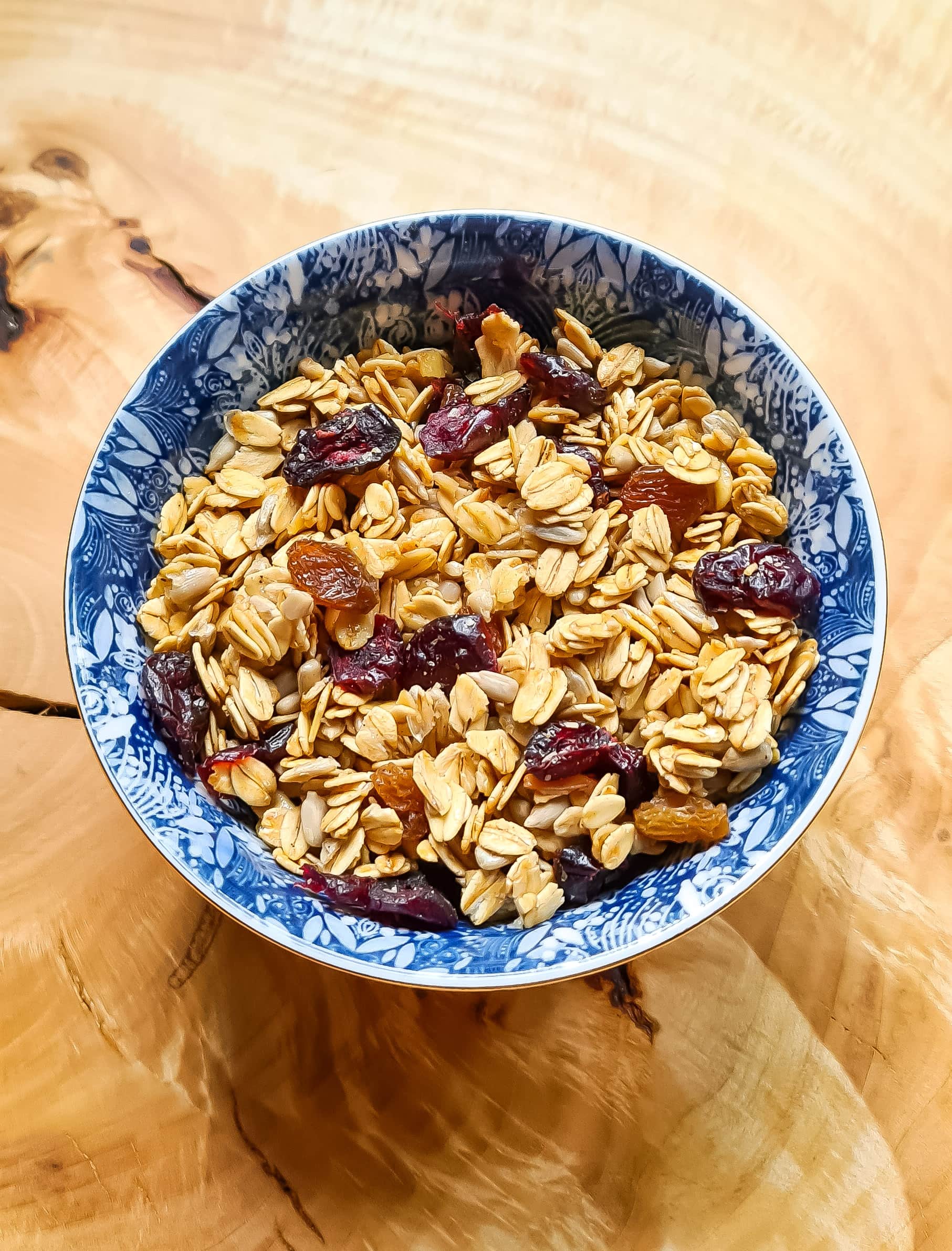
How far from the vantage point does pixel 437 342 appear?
1.10m

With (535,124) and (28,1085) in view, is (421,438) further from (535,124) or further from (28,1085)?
(28,1085)

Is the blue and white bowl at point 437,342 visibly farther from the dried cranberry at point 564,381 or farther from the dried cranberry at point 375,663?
the dried cranberry at point 375,663

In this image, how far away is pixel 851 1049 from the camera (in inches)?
41.6

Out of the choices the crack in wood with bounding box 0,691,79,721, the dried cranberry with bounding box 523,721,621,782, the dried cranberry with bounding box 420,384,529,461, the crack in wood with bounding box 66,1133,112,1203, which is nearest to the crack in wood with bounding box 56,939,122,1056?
the crack in wood with bounding box 66,1133,112,1203

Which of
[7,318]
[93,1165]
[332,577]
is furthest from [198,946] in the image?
[7,318]

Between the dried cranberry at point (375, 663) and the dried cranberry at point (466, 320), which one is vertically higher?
the dried cranberry at point (466, 320)

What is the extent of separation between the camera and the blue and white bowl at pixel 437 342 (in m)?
0.79

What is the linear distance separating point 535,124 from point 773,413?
68 cm

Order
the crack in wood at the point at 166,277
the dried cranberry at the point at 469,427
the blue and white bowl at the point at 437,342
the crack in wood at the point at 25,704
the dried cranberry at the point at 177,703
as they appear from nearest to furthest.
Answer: the blue and white bowl at the point at 437,342 < the dried cranberry at the point at 177,703 < the dried cranberry at the point at 469,427 < the crack in wood at the point at 25,704 < the crack in wood at the point at 166,277

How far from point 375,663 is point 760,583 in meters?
0.39

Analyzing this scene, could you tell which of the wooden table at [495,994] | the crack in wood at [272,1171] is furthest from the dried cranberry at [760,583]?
the crack in wood at [272,1171]

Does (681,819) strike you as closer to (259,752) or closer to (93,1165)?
(259,752)

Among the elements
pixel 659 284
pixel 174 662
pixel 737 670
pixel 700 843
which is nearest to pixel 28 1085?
pixel 174 662

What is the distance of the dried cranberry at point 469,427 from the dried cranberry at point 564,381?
3 centimetres
